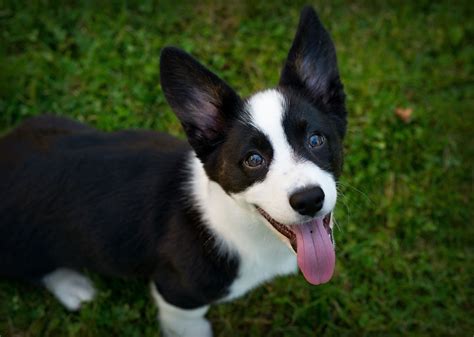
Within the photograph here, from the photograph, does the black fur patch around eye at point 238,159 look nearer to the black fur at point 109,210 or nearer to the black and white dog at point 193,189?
the black and white dog at point 193,189

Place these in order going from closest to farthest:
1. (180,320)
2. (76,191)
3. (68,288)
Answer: (76,191) → (180,320) → (68,288)

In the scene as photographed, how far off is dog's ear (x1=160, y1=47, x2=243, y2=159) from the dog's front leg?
106cm

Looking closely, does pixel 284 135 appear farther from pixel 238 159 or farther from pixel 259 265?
pixel 259 265

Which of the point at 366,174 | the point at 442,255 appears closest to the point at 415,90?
the point at 366,174

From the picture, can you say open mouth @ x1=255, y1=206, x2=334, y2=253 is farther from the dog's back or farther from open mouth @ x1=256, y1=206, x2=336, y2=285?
the dog's back

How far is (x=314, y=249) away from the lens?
2.79 m

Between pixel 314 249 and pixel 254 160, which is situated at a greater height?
pixel 254 160

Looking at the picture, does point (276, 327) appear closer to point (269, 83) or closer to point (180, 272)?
point (180, 272)

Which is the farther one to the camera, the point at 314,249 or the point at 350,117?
the point at 350,117

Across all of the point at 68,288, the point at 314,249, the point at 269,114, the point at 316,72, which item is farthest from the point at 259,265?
the point at 68,288

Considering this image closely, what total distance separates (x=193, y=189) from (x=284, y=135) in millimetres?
755

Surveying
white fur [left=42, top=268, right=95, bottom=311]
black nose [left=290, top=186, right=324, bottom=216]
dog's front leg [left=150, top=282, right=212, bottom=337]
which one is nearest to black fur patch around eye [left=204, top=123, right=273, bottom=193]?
black nose [left=290, top=186, right=324, bottom=216]

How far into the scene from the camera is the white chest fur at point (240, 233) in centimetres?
294

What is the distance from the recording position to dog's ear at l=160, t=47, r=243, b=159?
275 centimetres
